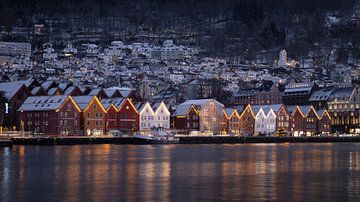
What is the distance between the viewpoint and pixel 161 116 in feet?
374

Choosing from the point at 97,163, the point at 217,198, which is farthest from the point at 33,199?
the point at 97,163

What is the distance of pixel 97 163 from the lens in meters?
49.0

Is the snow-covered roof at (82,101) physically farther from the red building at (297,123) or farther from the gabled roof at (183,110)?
the red building at (297,123)

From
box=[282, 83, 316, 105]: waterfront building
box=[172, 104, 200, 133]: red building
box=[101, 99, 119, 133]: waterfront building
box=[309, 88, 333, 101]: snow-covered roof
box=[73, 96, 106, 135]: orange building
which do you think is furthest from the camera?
box=[282, 83, 316, 105]: waterfront building

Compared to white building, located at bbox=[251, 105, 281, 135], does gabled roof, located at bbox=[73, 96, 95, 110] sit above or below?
above

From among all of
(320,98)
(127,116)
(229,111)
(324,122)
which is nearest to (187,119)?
(229,111)

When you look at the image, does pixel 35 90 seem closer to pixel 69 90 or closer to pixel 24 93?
pixel 24 93

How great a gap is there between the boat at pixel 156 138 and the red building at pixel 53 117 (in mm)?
8894

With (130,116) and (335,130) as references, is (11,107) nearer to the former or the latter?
(130,116)

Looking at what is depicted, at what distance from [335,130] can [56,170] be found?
113 metres

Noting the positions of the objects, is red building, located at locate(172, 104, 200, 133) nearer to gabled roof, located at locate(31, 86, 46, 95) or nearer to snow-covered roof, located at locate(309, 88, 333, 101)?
gabled roof, located at locate(31, 86, 46, 95)

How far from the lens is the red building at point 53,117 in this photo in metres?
100

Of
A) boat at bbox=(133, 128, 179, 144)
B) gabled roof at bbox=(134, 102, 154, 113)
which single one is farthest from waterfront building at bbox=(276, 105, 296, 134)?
boat at bbox=(133, 128, 179, 144)

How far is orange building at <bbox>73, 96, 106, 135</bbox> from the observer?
10250cm
